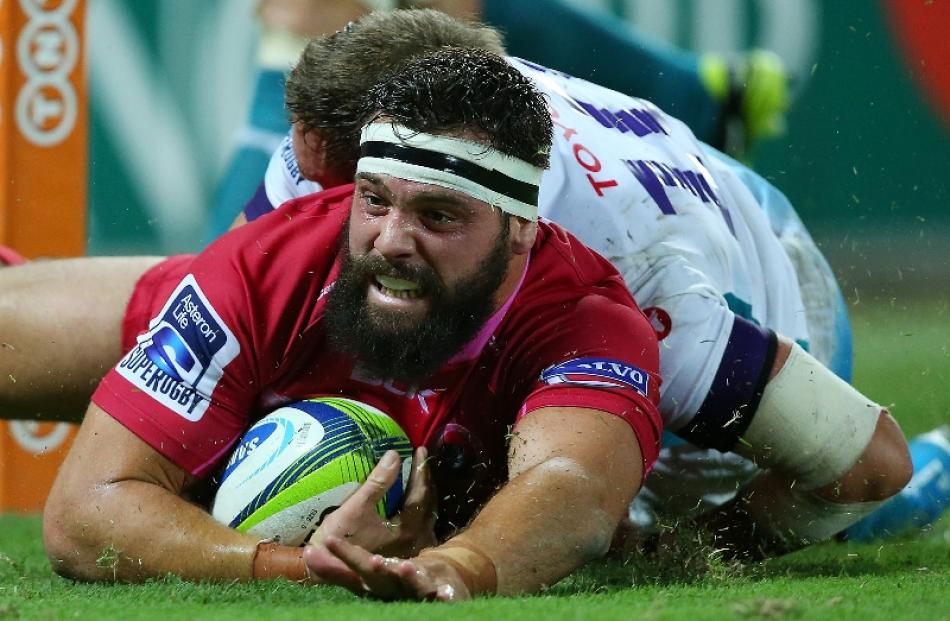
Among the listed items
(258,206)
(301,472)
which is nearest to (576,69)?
(258,206)

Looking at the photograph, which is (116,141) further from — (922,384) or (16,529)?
(922,384)

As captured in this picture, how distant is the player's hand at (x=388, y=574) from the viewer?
2.66m

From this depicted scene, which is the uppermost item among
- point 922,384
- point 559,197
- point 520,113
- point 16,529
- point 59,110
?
point 520,113

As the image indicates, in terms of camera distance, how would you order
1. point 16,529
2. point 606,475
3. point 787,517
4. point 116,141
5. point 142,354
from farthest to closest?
point 116,141, point 16,529, point 787,517, point 142,354, point 606,475

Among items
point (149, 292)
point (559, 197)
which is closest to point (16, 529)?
point (149, 292)

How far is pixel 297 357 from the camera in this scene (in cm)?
337

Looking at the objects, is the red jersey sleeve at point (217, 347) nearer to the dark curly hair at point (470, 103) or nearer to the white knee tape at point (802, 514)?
the dark curly hair at point (470, 103)

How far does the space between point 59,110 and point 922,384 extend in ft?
9.77

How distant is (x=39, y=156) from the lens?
17.0ft

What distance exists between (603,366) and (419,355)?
376 mm

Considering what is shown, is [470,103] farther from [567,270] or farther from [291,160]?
[291,160]

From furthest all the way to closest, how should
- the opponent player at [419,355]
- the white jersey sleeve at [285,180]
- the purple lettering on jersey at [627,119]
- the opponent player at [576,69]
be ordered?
the opponent player at [576,69] → the white jersey sleeve at [285,180] → the purple lettering on jersey at [627,119] → the opponent player at [419,355]

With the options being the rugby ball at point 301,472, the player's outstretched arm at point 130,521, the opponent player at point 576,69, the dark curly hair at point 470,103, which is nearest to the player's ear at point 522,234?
the dark curly hair at point 470,103

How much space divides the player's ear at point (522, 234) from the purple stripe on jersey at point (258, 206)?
128cm
